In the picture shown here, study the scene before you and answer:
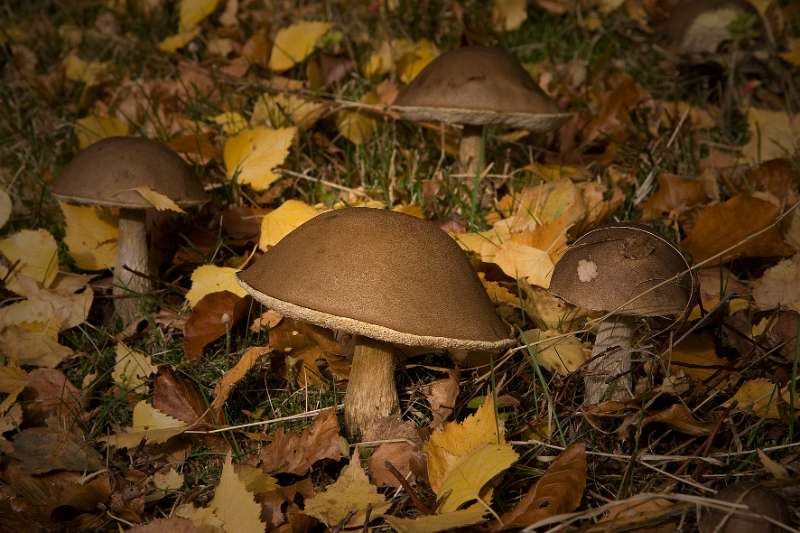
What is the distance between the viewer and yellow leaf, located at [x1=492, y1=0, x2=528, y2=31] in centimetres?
446

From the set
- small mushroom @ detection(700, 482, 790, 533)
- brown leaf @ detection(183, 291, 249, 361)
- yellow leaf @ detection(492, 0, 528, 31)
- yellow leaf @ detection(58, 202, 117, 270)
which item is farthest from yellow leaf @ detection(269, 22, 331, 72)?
small mushroom @ detection(700, 482, 790, 533)

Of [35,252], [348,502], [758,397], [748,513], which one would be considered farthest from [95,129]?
[748,513]

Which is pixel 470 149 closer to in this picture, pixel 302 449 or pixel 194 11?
pixel 302 449

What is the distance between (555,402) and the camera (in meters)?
2.01

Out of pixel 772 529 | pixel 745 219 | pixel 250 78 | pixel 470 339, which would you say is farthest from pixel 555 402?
pixel 250 78

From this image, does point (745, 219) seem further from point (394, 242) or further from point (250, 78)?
point (250, 78)

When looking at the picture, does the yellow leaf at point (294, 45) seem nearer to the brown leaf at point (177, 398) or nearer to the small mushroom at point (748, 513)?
the brown leaf at point (177, 398)

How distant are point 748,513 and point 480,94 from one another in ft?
6.35

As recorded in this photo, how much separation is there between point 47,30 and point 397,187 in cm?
301

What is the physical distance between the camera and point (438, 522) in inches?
60.2

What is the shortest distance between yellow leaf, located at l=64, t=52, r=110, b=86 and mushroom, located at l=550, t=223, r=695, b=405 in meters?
3.30

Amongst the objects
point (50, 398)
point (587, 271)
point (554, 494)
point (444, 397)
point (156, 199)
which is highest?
point (587, 271)

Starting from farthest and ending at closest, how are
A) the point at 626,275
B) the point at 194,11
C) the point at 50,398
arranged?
the point at 194,11
the point at 50,398
the point at 626,275

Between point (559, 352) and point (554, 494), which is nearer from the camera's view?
point (554, 494)
